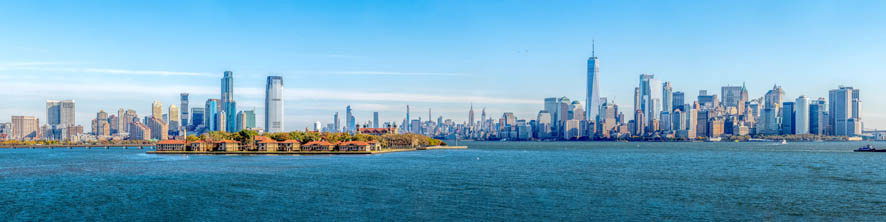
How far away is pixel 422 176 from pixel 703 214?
3374 centimetres

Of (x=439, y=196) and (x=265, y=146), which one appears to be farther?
(x=265, y=146)

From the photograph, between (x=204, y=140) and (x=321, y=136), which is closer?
(x=204, y=140)

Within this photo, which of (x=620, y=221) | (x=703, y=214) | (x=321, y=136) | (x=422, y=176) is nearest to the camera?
(x=620, y=221)

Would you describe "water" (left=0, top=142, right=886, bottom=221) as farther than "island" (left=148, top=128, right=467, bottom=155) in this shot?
No

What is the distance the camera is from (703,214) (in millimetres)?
44219

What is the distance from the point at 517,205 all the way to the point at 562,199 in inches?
197

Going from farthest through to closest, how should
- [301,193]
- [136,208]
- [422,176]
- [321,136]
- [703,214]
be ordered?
[321,136]
[422,176]
[301,193]
[136,208]
[703,214]

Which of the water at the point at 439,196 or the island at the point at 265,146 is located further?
the island at the point at 265,146

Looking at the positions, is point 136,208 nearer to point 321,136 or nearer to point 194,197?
point 194,197

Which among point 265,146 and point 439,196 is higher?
point 439,196

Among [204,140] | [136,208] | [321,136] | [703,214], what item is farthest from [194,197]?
[321,136]

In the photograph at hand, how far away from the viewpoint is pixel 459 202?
4944 cm

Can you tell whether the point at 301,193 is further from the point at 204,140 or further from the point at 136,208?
the point at 204,140

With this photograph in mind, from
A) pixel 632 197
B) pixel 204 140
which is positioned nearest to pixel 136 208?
pixel 632 197
